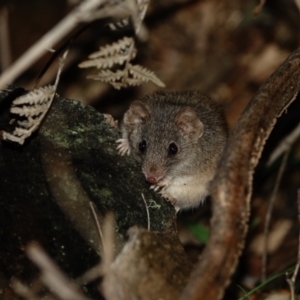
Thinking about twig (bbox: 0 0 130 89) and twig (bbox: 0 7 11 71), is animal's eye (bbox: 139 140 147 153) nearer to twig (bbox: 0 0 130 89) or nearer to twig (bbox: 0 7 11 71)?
twig (bbox: 0 7 11 71)

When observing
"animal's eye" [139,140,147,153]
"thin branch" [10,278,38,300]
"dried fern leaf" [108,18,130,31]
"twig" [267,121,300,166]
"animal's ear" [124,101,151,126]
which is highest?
"dried fern leaf" [108,18,130,31]

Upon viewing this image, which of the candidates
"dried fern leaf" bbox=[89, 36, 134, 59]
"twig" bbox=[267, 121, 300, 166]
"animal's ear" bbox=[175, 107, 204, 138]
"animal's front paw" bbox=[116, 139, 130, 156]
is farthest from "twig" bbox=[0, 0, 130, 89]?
"twig" bbox=[267, 121, 300, 166]

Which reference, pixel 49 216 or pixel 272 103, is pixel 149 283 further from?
pixel 272 103

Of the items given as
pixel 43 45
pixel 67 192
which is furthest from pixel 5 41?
pixel 43 45

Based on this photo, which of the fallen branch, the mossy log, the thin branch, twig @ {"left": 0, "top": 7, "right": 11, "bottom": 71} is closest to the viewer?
the fallen branch

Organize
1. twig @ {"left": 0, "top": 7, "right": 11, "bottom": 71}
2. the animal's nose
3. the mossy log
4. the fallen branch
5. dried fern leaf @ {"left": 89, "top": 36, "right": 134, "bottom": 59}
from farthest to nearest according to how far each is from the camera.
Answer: the animal's nose, dried fern leaf @ {"left": 89, "top": 36, "right": 134, "bottom": 59}, twig @ {"left": 0, "top": 7, "right": 11, "bottom": 71}, the mossy log, the fallen branch

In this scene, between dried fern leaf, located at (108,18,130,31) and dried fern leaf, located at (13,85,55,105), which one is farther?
dried fern leaf, located at (108,18,130,31)

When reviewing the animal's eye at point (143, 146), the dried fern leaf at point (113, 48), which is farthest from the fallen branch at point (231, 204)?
the animal's eye at point (143, 146)

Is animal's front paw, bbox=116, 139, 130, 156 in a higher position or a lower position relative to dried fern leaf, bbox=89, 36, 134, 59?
lower
